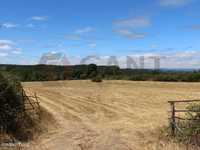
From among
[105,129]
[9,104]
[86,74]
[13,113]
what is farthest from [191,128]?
[86,74]

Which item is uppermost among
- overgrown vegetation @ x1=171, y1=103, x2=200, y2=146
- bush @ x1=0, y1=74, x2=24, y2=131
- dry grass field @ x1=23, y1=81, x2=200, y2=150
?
bush @ x1=0, y1=74, x2=24, y2=131

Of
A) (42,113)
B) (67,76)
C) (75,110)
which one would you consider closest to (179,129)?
(42,113)

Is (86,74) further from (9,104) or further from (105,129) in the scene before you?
(9,104)

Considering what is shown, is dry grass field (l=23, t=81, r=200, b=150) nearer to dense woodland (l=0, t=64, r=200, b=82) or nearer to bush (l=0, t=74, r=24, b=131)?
bush (l=0, t=74, r=24, b=131)

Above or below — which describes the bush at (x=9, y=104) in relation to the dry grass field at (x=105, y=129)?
above

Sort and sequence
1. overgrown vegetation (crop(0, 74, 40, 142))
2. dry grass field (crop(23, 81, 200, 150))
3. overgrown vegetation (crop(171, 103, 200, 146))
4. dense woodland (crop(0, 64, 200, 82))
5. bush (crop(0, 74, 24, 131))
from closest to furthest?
dry grass field (crop(23, 81, 200, 150)) → overgrown vegetation (crop(171, 103, 200, 146)) → overgrown vegetation (crop(0, 74, 40, 142)) → bush (crop(0, 74, 24, 131)) → dense woodland (crop(0, 64, 200, 82))

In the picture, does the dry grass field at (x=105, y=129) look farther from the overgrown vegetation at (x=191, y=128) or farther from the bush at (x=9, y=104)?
the bush at (x=9, y=104)

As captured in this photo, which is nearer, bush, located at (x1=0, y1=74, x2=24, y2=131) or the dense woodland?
bush, located at (x1=0, y1=74, x2=24, y2=131)

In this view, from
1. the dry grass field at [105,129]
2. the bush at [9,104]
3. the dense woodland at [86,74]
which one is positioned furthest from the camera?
the dense woodland at [86,74]

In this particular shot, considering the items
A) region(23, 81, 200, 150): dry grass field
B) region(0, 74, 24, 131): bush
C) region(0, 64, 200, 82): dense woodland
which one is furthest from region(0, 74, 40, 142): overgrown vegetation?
region(0, 64, 200, 82): dense woodland

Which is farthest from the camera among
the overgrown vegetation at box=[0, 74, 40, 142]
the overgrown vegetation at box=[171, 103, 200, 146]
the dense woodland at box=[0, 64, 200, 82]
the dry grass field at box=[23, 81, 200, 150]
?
the dense woodland at box=[0, 64, 200, 82]

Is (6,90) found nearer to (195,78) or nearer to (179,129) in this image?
(179,129)

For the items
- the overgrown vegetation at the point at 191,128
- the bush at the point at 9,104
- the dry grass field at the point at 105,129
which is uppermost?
the bush at the point at 9,104

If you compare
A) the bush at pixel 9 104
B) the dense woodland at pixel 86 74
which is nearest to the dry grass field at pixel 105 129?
the bush at pixel 9 104
